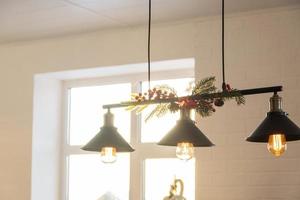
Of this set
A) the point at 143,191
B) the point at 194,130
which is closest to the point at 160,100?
the point at 194,130

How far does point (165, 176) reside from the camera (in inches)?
151

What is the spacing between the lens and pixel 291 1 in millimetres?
3168

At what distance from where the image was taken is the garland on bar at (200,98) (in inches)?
87.8

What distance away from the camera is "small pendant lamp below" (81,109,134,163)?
94.8 inches

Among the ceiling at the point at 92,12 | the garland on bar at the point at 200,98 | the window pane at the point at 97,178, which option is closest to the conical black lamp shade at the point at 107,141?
the garland on bar at the point at 200,98

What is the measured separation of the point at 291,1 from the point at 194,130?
4.40 feet

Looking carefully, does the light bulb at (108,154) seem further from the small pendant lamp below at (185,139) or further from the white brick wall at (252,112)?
the white brick wall at (252,112)

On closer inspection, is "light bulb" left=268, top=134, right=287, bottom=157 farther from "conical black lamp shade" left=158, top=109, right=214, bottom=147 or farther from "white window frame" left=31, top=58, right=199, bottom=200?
"white window frame" left=31, top=58, right=199, bottom=200

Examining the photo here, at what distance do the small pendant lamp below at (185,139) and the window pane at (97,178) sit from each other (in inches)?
72.5

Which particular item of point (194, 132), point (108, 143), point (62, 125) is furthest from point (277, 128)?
point (62, 125)

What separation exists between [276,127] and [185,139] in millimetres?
349

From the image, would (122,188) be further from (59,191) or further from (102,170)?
(59,191)

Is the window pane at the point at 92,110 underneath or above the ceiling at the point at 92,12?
underneath

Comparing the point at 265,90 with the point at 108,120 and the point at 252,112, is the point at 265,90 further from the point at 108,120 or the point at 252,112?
the point at 252,112
